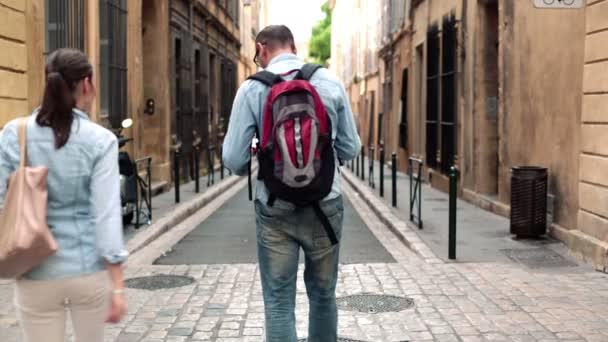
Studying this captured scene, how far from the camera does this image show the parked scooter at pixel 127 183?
10477 mm

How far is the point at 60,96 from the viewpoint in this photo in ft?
9.54

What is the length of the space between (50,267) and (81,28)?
9.30 metres

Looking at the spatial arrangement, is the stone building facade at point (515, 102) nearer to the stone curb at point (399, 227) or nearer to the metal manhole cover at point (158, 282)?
the stone curb at point (399, 227)

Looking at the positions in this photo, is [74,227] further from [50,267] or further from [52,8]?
[52,8]

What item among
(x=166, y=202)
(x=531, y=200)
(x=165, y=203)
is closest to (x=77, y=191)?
(x=531, y=200)

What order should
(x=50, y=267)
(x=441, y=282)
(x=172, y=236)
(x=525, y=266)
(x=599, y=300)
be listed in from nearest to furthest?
(x=50, y=267) < (x=599, y=300) < (x=441, y=282) < (x=525, y=266) < (x=172, y=236)

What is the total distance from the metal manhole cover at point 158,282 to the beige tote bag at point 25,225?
457 cm

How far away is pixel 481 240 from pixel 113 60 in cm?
685

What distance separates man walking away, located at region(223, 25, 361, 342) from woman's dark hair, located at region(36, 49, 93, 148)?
1.06 metres

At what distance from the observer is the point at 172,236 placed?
36.5 feet

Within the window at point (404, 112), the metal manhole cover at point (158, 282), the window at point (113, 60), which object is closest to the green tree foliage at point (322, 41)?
the window at point (404, 112)

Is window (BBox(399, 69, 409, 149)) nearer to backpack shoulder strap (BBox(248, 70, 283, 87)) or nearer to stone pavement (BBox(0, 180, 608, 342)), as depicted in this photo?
stone pavement (BBox(0, 180, 608, 342))

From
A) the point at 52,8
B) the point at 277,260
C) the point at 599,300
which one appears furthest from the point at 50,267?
the point at 52,8

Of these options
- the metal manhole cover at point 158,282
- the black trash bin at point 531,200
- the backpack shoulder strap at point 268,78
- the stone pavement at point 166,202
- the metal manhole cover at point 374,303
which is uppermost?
the backpack shoulder strap at point 268,78
